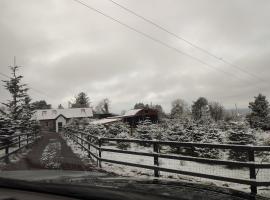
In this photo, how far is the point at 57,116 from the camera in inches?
4016

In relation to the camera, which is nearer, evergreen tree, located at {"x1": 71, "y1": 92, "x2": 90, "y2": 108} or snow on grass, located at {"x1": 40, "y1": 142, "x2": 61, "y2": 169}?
snow on grass, located at {"x1": 40, "y1": 142, "x2": 61, "y2": 169}

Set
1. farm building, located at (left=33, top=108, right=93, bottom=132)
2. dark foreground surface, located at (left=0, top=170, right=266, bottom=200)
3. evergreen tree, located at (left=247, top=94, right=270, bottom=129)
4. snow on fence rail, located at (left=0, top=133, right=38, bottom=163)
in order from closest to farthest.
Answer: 1. dark foreground surface, located at (left=0, top=170, right=266, bottom=200)
2. snow on fence rail, located at (left=0, top=133, right=38, bottom=163)
3. evergreen tree, located at (left=247, top=94, right=270, bottom=129)
4. farm building, located at (left=33, top=108, right=93, bottom=132)

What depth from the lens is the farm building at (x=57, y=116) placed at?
101938mm

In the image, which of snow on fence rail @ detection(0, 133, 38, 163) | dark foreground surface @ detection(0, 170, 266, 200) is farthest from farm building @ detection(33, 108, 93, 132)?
dark foreground surface @ detection(0, 170, 266, 200)

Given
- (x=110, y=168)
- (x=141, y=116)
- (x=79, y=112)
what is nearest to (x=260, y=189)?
(x=110, y=168)

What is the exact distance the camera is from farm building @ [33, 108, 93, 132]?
10194cm

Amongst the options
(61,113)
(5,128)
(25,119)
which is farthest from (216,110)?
(5,128)

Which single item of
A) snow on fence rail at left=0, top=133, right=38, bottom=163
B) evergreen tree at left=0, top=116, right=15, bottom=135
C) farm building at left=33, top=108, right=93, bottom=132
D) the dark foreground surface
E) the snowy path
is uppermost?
farm building at left=33, top=108, right=93, bottom=132

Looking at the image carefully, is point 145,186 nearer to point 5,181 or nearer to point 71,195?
point 71,195

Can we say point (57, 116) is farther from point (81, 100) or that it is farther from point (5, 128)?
point (5, 128)

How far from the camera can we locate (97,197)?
2.71 meters

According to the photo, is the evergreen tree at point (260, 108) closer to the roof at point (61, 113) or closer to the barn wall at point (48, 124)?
the roof at point (61, 113)

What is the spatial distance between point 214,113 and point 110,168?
354 feet

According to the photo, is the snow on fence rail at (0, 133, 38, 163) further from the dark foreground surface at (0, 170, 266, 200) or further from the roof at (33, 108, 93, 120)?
the roof at (33, 108, 93, 120)
